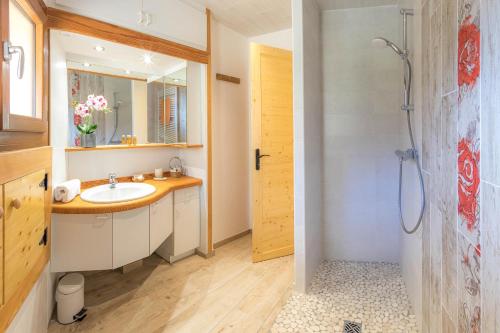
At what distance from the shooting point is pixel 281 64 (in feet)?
8.89

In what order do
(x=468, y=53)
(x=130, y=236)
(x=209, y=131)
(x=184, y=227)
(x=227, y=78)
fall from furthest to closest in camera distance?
(x=227, y=78) → (x=209, y=131) → (x=184, y=227) → (x=130, y=236) → (x=468, y=53)

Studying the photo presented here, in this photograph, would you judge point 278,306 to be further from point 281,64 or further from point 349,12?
point 349,12

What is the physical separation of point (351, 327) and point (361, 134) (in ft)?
5.29

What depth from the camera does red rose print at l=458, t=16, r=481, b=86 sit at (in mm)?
907

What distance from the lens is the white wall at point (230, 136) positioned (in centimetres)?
302

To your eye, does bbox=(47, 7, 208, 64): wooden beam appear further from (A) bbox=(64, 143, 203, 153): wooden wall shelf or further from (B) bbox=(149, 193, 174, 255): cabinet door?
(B) bbox=(149, 193, 174, 255): cabinet door

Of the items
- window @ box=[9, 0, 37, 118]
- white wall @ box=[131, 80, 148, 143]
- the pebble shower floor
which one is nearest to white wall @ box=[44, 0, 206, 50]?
window @ box=[9, 0, 37, 118]

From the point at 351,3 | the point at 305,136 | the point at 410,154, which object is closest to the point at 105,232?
the point at 305,136

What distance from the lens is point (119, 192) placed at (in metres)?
2.28

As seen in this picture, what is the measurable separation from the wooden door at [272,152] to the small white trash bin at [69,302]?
1462 millimetres

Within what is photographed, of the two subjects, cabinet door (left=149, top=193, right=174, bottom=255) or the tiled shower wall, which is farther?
cabinet door (left=149, top=193, right=174, bottom=255)

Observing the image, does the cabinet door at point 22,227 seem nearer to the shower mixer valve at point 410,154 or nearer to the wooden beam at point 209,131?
the wooden beam at point 209,131

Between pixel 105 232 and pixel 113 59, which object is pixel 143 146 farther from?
pixel 105 232

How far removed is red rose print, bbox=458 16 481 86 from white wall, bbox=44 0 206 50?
2148mm
